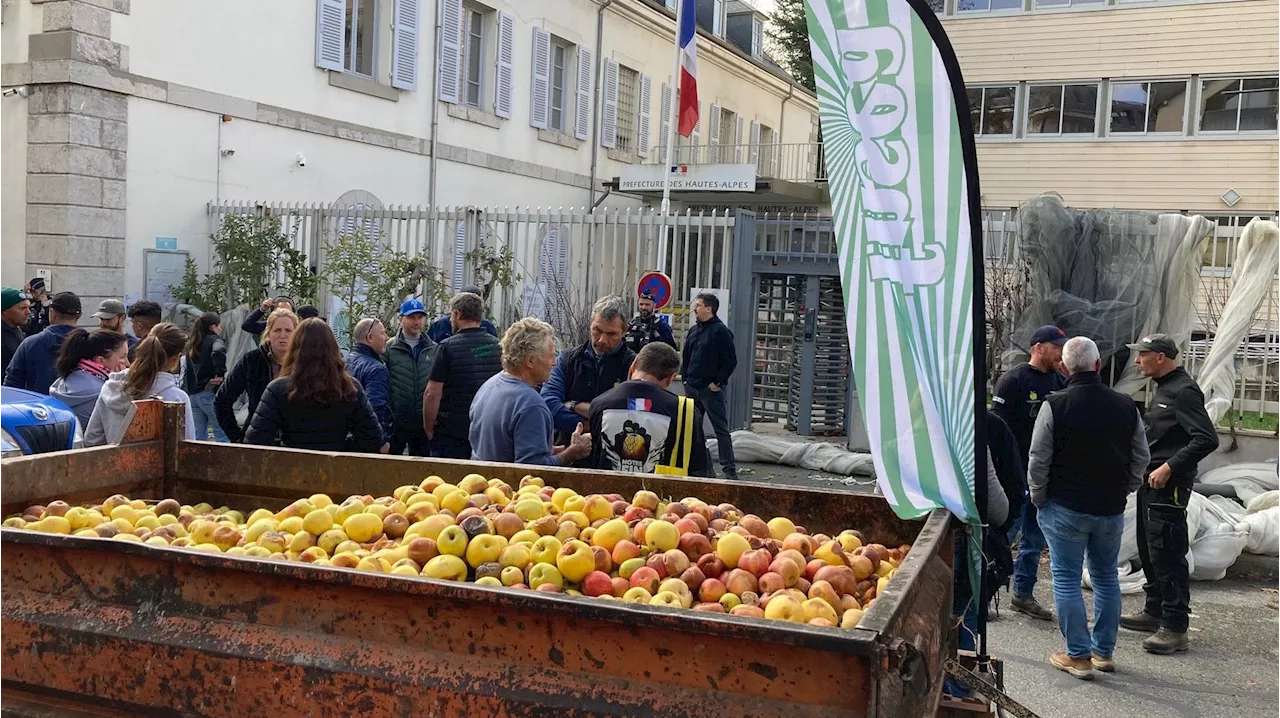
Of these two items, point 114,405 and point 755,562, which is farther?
point 114,405

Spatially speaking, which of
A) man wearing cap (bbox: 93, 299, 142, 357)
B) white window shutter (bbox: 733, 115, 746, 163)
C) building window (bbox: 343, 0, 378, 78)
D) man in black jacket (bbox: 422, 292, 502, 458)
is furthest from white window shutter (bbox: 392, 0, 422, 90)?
white window shutter (bbox: 733, 115, 746, 163)

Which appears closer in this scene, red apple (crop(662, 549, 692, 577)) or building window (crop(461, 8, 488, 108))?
red apple (crop(662, 549, 692, 577))

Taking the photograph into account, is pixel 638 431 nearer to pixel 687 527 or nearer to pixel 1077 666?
pixel 687 527

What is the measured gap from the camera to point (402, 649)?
103 inches

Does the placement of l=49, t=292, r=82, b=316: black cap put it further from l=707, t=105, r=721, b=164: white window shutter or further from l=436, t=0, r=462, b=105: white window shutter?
l=707, t=105, r=721, b=164: white window shutter

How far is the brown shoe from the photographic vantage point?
6051 mm

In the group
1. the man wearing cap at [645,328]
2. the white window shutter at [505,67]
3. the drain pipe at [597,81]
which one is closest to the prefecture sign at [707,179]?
the drain pipe at [597,81]

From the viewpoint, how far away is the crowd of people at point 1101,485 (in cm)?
591

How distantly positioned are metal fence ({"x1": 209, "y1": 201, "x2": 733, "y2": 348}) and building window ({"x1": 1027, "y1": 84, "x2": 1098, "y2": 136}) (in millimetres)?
10888

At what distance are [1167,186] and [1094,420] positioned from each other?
56.5 ft

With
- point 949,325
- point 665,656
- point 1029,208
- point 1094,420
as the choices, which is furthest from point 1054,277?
point 665,656

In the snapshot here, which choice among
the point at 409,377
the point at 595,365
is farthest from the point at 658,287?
the point at 409,377

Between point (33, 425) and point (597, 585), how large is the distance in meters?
3.66

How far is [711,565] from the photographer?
10.5 feet
